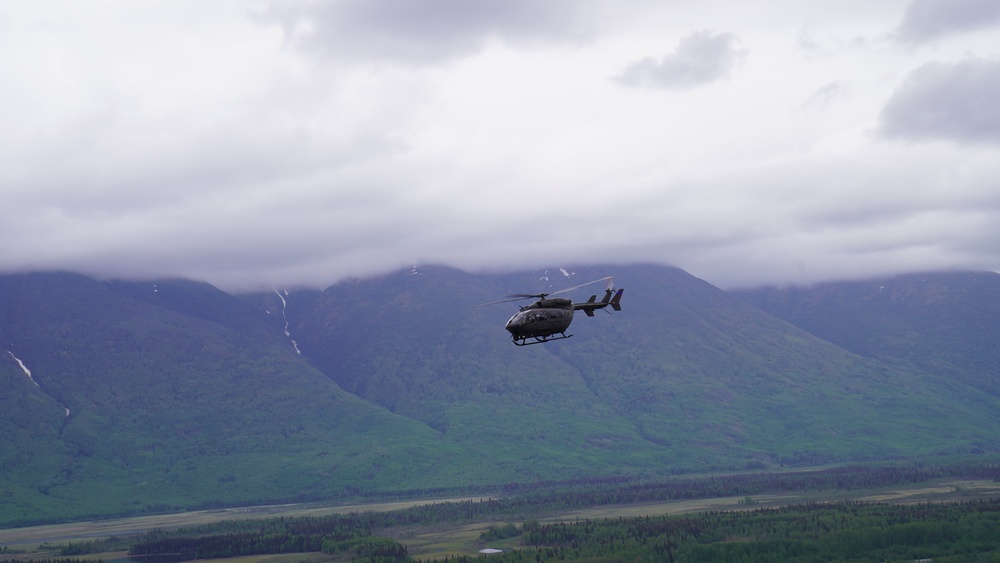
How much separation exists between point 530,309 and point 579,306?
13170 millimetres

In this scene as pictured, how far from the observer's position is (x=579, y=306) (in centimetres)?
15088

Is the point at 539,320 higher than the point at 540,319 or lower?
lower

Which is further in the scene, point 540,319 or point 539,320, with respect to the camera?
point 540,319

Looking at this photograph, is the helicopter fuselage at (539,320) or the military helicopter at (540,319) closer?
the military helicopter at (540,319)

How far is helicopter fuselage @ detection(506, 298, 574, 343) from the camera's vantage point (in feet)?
455

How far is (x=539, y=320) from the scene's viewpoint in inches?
5482

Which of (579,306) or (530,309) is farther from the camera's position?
(579,306)

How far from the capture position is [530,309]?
458 feet

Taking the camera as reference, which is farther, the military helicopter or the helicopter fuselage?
the helicopter fuselage

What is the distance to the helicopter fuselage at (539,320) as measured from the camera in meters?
139
